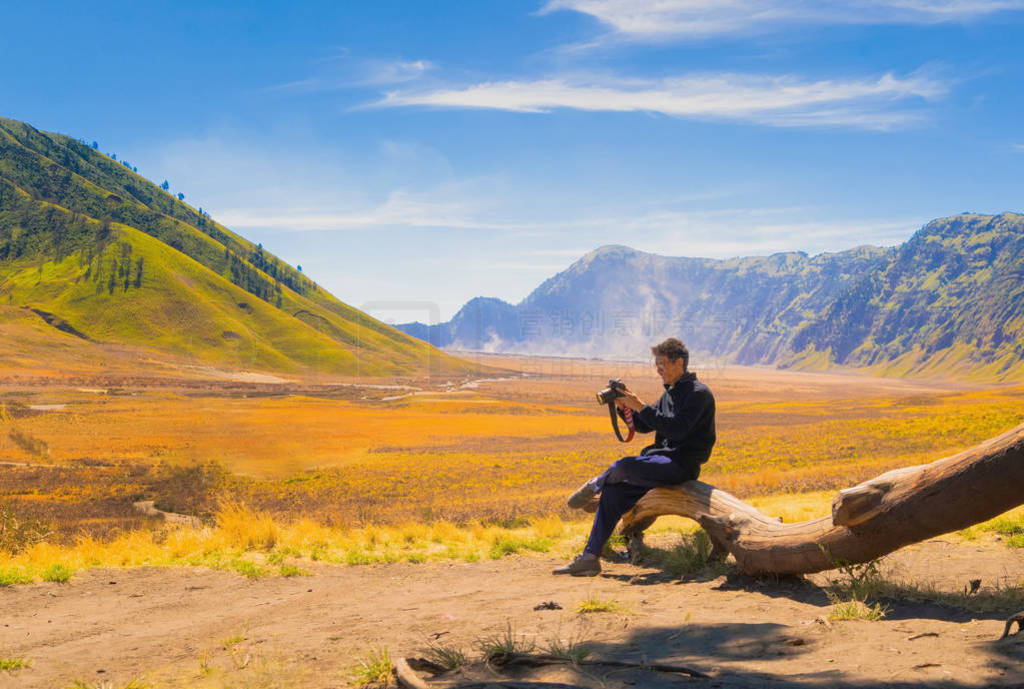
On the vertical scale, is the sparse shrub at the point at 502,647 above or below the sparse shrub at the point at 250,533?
above

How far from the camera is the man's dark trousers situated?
751 centimetres

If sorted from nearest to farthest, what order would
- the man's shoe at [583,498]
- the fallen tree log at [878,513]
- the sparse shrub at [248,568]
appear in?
the fallen tree log at [878,513] → the man's shoe at [583,498] → the sparse shrub at [248,568]

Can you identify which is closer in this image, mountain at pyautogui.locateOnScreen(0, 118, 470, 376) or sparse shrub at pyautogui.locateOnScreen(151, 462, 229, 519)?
sparse shrub at pyautogui.locateOnScreen(151, 462, 229, 519)

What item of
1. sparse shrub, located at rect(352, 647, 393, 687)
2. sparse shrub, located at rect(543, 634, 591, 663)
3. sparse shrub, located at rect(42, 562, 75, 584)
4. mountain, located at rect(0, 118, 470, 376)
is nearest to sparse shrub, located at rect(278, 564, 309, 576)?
sparse shrub, located at rect(42, 562, 75, 584)

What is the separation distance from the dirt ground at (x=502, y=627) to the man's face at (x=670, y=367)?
216 centimetres

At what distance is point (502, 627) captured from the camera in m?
5.55

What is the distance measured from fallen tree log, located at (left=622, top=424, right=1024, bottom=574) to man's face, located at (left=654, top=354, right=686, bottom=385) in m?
1.28

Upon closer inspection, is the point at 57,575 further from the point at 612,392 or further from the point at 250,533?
the point at 612,392

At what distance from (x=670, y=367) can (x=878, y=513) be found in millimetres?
2412

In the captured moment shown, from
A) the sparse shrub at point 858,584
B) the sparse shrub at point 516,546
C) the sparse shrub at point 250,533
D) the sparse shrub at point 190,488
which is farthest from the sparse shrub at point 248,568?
the sparse shrub at point 190,488

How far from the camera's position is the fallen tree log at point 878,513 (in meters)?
5.18

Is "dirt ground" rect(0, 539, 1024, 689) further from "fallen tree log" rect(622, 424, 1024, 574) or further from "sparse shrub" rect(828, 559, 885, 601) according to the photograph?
"fallen tree log" rect(622, 424, 1024, 574)

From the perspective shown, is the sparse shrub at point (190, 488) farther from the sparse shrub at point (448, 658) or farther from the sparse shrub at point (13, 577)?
the sparse shrub at point (448, 658)

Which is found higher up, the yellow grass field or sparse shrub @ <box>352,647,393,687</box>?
sparse shrub @ <box>352,647,393,687</box>
